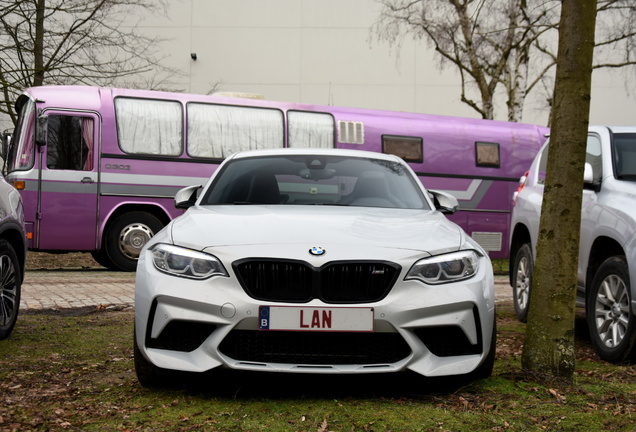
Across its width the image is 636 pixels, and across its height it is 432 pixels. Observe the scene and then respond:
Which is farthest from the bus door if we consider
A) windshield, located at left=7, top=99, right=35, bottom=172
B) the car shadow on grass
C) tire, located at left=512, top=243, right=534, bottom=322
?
the car shadow on grass

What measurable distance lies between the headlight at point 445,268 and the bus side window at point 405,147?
513 inches

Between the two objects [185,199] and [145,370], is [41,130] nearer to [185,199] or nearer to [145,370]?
[185,199]

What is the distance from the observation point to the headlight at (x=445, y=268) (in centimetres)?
451

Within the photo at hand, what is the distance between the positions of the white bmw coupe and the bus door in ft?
34.9

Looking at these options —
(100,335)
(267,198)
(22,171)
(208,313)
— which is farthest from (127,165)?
(208,313)

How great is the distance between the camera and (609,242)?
21.5ft

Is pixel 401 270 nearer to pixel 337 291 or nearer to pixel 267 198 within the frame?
pixel 337 291

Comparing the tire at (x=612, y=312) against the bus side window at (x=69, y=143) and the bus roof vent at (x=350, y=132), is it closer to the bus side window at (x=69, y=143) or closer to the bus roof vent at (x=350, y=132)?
the bus side window at (x=69, y=143)

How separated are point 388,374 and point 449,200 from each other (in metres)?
2.00

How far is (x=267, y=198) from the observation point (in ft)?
19.2

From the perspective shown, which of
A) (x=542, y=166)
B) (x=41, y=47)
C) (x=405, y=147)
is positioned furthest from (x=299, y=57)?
(x=542, y=166)

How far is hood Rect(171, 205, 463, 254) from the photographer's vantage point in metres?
4.59

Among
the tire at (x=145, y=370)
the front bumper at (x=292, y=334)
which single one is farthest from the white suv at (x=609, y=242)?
the tire at (x=145, y=370)

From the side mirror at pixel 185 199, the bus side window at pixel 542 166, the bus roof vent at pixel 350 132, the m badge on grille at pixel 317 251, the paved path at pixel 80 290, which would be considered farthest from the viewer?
the bus roof vent at pixel 350 132
